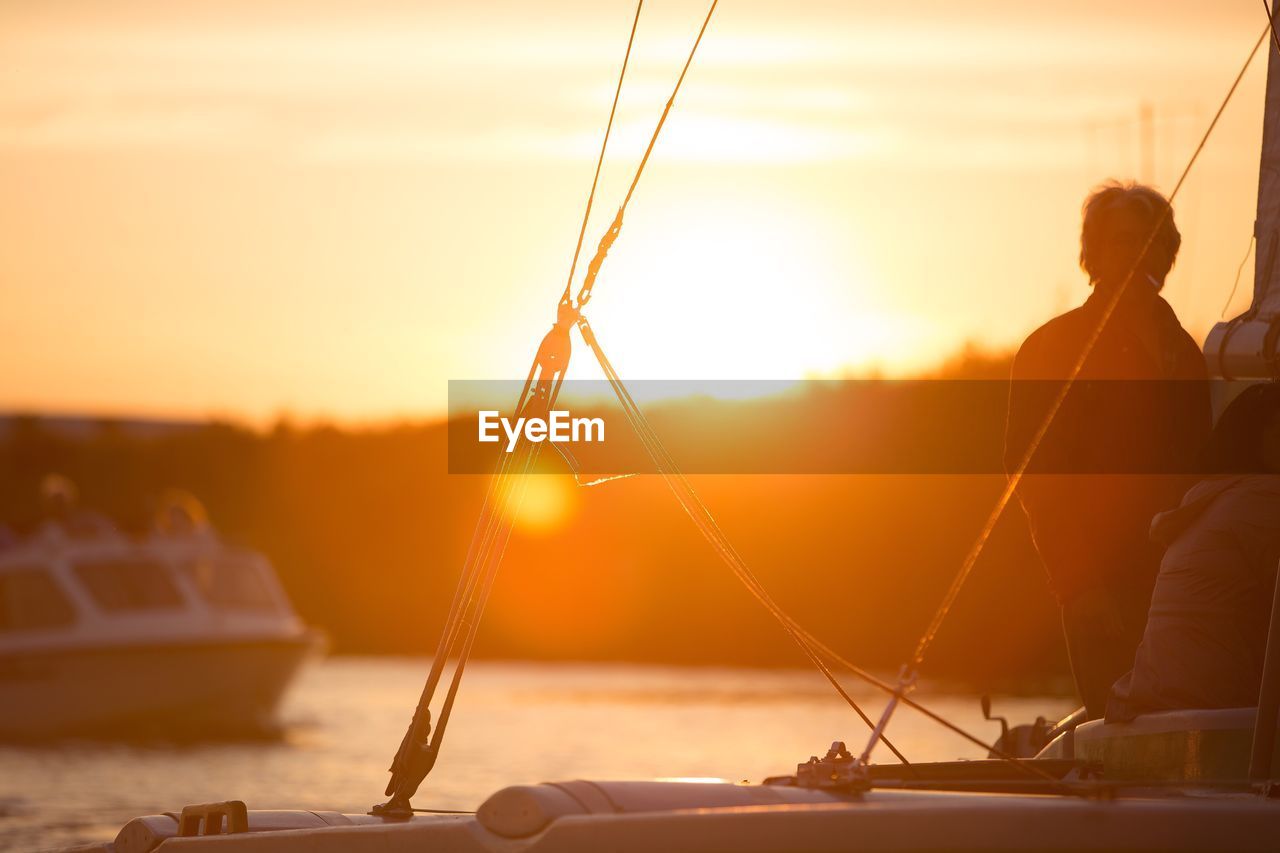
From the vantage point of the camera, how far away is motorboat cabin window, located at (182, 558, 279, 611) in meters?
23.0

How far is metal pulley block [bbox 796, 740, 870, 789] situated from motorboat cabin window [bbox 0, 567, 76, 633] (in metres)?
18.5

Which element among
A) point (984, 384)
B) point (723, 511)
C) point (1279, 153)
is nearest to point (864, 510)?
point (723, 511)

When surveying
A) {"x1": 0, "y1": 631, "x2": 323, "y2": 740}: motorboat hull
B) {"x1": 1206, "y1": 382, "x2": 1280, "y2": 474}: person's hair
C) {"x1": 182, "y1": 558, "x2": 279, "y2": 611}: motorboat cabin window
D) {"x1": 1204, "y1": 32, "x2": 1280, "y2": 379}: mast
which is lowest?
{"x1": 1206, "y1": 382, "x2": 1280, "y2": 474}: person's hair

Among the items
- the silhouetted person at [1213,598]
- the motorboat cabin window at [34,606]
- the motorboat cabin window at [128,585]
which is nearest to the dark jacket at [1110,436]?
the silhouetted person at [1213,598]

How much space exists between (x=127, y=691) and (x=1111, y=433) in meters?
17.5

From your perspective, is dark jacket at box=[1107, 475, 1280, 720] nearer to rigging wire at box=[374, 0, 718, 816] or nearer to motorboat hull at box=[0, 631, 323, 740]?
rigging wire at box=[374, 0, 718, 816]

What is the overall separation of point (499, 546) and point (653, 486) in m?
37.0

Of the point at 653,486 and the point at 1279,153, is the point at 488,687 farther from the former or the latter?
the point at 1279,153

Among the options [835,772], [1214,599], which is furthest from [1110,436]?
[835,772]

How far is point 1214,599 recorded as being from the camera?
16.5ft

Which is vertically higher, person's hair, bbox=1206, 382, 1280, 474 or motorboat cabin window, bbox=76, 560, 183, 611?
motorboat cabin window, bbox=76, 560, 183, 611

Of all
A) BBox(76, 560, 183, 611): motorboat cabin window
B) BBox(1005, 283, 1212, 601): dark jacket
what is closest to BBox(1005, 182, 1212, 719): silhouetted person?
BBox(1005, 283, 1212, 601): dark jacket

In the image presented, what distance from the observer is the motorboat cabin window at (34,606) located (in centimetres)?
2183

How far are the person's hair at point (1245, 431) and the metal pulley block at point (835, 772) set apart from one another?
4.86ft
